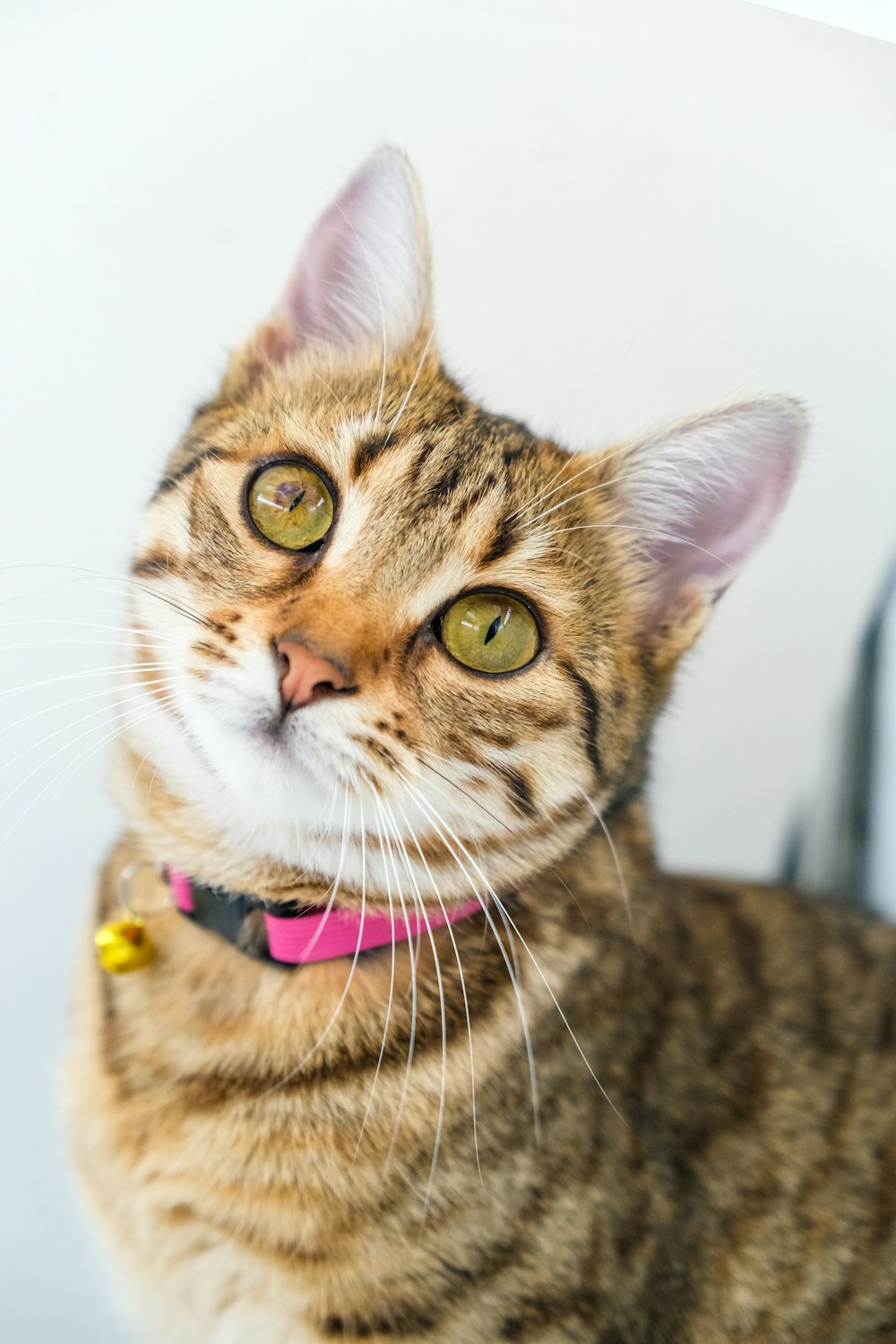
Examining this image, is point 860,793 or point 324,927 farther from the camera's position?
point 860,793

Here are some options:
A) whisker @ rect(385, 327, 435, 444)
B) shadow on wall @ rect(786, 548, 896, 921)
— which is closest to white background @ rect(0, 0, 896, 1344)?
whisker @ rect(385, 327, 435, 444)

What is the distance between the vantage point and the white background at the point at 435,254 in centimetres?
84

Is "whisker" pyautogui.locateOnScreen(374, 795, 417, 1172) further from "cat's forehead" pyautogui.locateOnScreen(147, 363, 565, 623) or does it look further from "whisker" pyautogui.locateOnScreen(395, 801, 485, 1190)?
"cat's forehead" pyautogui.locateOnScreen(147, 363, 565, 623)

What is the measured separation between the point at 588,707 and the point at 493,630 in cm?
11

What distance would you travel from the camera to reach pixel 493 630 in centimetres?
77

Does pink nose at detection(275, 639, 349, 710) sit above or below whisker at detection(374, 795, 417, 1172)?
above

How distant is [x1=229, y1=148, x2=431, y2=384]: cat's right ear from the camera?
2.72 ft

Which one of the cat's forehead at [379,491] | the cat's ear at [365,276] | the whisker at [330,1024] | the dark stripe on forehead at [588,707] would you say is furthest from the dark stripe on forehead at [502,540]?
the whisker at [330,1024]

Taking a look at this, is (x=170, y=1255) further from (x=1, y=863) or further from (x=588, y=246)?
(x=588, y=246)

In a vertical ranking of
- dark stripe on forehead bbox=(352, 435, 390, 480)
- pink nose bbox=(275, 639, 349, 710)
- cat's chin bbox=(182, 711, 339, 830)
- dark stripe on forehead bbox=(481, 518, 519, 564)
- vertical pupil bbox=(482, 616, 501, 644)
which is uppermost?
dark stripe on forehead bbox=(352, 435, 390, 480)

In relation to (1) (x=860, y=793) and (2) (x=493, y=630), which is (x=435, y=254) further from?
(1) (x=860, y=793)

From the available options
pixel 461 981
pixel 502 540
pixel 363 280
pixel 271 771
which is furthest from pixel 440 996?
pixel 363 280

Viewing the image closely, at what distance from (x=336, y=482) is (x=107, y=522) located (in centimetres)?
24

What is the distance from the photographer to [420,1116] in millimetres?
802
